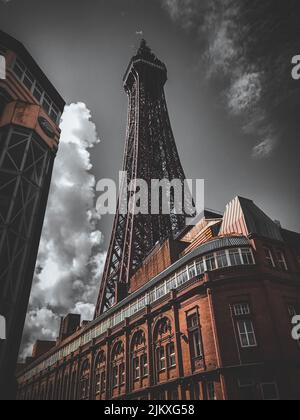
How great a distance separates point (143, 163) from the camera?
51812 millimetres

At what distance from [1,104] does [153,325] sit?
19.2 meters

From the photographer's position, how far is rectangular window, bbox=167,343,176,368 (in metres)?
20.7

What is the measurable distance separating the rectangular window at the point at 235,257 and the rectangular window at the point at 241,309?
2.50 meters

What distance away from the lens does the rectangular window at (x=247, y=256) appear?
20.0m

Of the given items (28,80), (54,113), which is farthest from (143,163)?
(28,80)

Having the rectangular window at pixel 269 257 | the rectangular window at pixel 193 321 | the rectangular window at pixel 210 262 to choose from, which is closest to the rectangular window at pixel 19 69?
the rectangular window at pixel 210 262

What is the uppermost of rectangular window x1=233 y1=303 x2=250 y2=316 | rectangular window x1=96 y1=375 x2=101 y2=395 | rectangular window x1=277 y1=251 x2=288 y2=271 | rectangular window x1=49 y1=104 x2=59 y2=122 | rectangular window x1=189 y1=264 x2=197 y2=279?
rectangular window x1=49 y1=104 x2=59 y2=122

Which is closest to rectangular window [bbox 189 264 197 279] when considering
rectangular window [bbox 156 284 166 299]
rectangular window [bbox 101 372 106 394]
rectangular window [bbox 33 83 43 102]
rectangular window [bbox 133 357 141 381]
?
rectangular window [bbox 156 284 166 299]

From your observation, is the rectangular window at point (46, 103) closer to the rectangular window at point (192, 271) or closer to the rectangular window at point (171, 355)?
the rectangular window at point (192, 271)

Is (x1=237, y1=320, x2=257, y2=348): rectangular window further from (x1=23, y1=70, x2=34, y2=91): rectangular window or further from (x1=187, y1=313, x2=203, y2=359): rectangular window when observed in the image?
(x1=23, y1=70, x2=34, y2=91): rectangular window

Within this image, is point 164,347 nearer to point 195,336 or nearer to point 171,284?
point 195,336

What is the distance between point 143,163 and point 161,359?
34.6 m

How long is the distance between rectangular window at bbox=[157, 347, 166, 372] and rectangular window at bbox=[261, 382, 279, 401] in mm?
7154
